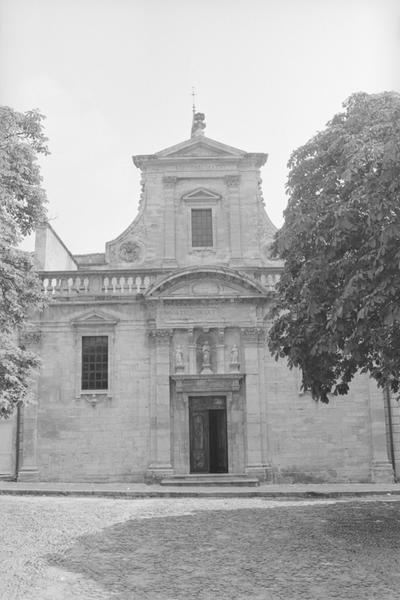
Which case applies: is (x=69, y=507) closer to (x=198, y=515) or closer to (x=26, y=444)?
(x=198, y=515)

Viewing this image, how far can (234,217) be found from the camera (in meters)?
24.7

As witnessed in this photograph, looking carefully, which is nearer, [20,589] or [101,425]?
[20,589]

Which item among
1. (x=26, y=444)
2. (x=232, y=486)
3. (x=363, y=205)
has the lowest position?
(x=232, y=486)

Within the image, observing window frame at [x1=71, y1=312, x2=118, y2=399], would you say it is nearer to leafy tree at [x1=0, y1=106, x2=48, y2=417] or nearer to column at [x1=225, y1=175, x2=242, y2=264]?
column at [x1=225, y1=175, x2=242, y2=264]

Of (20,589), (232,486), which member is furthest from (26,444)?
(20,589)

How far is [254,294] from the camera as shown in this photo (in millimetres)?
23047

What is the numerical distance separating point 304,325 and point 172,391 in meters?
11.1

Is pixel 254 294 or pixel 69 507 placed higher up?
pixel 254 294

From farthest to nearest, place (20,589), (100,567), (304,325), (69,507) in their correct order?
(69,507) → (304,325) → (100,567) → (20,589)

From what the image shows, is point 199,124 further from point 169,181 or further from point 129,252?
point 129,252

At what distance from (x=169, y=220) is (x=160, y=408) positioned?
23.7 ft

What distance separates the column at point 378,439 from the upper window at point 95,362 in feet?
30.8

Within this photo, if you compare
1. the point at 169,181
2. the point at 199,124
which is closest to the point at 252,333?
the point at 169,181

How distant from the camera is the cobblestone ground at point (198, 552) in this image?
816cm
